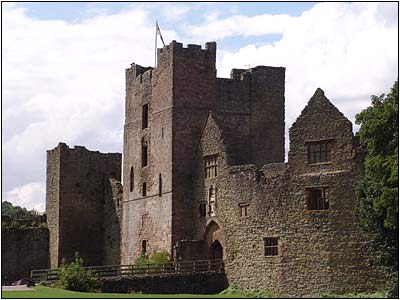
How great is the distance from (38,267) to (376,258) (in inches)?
1237

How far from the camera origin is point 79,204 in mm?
65125

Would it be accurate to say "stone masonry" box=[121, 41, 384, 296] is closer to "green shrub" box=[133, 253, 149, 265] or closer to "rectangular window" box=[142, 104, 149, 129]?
"rectangular window" box=[142, 104, 149, 129]

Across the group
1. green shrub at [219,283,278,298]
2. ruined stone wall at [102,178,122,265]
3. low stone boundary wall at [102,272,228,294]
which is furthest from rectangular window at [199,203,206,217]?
ruined stone wall at [102,178,122,265]

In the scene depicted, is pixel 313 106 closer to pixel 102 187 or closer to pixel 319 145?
pixel 319 145

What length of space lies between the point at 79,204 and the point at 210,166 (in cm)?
1742

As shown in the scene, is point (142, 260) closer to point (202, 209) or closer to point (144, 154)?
point (202, 209)

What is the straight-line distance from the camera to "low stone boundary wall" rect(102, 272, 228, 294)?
4491cm

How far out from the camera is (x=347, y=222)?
41.4m

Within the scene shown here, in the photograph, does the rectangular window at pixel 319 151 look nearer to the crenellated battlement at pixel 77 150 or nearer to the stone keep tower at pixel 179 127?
the stone keep tower at pixel 179 127

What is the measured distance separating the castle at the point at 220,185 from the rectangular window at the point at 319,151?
0.05 m

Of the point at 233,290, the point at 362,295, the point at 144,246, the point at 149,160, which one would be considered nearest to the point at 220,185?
the point at 233,290

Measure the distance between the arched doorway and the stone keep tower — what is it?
7.69 feet

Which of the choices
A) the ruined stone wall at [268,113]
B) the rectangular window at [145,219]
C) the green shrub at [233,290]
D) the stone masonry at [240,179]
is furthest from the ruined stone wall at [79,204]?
the green shrub at [233,290]

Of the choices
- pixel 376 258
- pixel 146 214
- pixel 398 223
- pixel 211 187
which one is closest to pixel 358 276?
pixel 376 258
